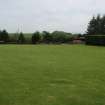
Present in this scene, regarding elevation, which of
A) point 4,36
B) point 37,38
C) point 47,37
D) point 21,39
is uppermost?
point 4,36

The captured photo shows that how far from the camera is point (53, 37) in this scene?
59.0 meters

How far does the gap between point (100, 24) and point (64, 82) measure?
199ft

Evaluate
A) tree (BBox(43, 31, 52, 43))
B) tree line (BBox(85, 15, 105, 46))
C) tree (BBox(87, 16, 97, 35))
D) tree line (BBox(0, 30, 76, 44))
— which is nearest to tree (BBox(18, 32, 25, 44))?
tree line (BBox(0, 30, 76, 44))

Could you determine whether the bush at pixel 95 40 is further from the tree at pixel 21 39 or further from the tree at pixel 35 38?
the tree at pixel 21 39

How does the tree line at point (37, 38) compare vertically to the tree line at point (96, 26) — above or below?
below

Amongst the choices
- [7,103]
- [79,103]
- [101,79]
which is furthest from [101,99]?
[101,79]

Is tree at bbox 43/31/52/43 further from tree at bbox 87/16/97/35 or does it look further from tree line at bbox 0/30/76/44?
tree at bbox 87/16/97/35

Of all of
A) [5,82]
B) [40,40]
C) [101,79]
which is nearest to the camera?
[5,82]

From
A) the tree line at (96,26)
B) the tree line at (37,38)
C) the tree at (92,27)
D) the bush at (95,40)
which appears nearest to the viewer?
the bush at (95,40)

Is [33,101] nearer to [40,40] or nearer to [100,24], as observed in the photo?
[40,40]

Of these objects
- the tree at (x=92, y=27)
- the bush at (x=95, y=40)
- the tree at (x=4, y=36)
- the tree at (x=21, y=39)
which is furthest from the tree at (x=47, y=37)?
the tree at (x=92, y=27)

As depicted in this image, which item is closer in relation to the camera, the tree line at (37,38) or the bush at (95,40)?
the bush at (95,40)

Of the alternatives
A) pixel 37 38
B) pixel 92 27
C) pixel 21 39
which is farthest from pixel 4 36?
pixel 92 27

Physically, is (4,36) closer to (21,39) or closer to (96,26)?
(21,39)
